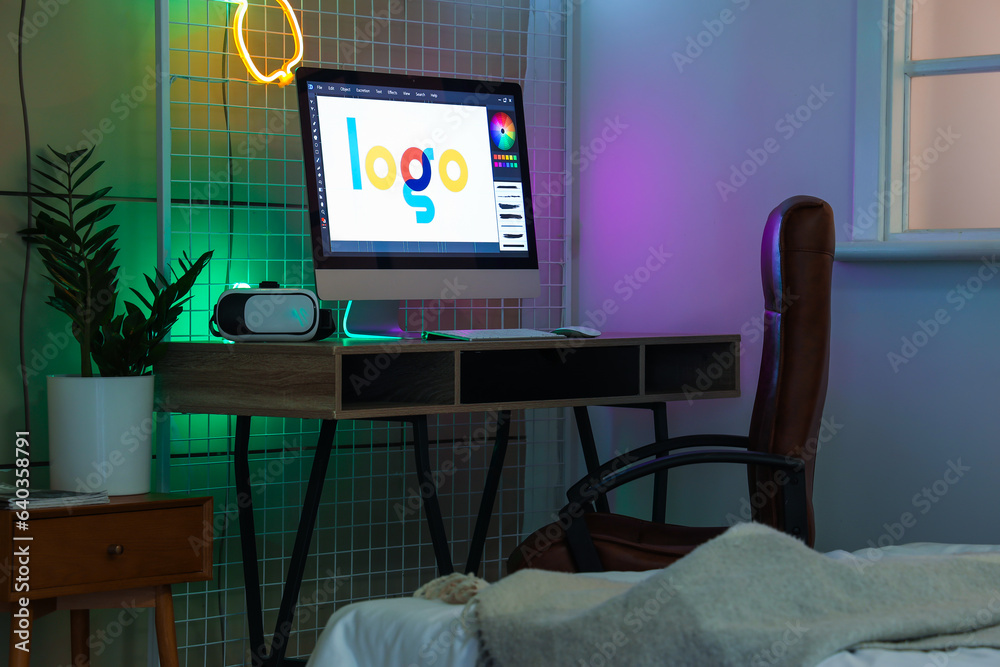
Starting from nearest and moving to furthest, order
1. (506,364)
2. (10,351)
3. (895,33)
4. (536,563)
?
(536,563) → (506,364) → (10,351) → (895,33)

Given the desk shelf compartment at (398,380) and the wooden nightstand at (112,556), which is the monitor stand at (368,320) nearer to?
the desk shelf compartment at (398,380)

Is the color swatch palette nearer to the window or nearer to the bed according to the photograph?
the window

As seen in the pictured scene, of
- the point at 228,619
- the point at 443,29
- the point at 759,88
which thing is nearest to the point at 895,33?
the point at 759,88

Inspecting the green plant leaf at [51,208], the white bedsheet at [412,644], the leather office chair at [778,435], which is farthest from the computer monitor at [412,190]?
the white bedsheet at [412,644]

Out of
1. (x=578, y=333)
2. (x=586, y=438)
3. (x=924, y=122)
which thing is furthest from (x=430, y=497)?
(x=924, y=122)

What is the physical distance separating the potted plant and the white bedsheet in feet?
3.26

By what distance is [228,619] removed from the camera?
2518 millimetres

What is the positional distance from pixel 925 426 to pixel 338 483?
60.5 inches

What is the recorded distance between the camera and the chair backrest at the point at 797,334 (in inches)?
73.2

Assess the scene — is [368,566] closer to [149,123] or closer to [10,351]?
[10,351]

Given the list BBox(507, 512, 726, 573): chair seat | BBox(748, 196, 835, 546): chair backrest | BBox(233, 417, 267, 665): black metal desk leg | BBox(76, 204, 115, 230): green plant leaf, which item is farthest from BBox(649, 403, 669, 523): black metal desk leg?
BBox(76, 204, 115, 230): green plant leaf

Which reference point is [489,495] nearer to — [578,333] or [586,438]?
[586,438]

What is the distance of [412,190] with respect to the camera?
235cm

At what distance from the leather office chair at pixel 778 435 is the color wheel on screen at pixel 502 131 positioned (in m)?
0.81
